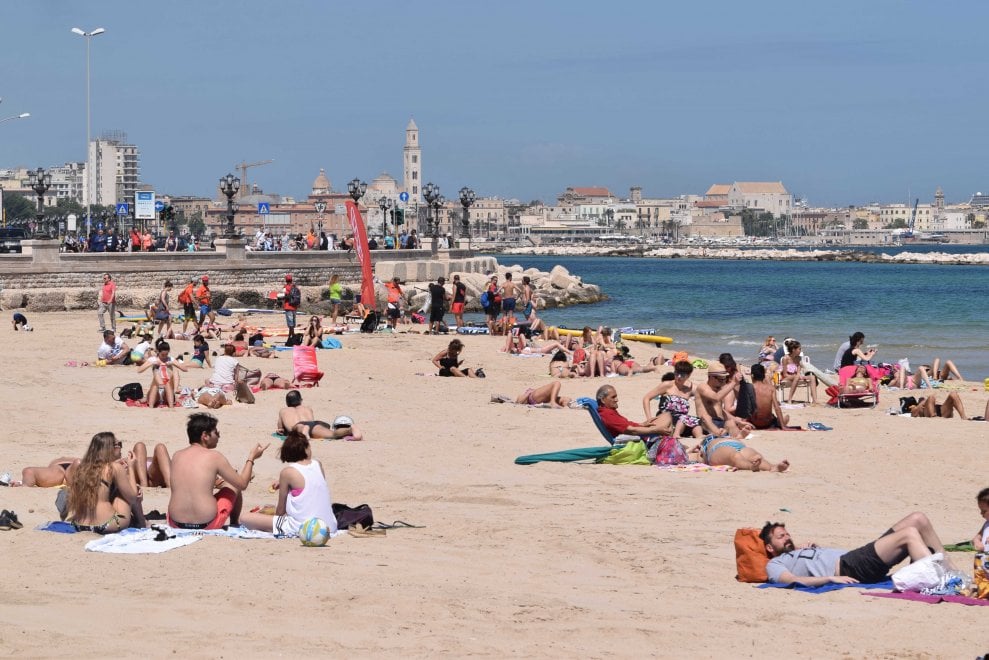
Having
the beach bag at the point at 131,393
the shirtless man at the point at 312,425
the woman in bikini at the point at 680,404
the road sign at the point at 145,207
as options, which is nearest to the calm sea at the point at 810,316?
the woman in bikini at the point at 680,404

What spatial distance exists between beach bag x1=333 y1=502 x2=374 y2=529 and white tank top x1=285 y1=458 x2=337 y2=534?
0.37 feet

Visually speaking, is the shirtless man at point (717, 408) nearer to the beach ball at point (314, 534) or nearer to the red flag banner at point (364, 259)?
the beach ball at point (314, 534)

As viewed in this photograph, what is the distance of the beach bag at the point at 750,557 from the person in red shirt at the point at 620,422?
4202 mm

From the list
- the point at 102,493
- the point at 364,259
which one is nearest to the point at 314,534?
the point at 102,493

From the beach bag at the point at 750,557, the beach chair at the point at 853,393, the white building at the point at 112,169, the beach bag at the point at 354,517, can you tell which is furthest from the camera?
the white building at the point at 112,169

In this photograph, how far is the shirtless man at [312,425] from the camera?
491 inches

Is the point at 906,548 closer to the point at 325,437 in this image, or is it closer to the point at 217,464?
the point at 217,464

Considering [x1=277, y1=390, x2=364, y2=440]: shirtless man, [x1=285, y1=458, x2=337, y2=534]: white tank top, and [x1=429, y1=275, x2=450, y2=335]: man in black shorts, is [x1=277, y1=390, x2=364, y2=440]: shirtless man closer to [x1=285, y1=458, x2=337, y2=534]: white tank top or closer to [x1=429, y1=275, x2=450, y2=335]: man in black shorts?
[x1=285, y1=458, x2=337, y2=534]: white tank top

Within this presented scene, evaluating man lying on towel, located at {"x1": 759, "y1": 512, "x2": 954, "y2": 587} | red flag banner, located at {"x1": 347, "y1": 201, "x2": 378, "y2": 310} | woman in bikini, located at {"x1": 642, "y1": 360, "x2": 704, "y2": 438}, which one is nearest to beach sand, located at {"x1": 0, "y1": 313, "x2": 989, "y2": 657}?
man lying on towel, located at {"x1": 759, "y1": 512, "x2": 954, "y2": 587}

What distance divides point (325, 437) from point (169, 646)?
663 centimetres

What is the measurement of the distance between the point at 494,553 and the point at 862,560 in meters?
→ 2.22

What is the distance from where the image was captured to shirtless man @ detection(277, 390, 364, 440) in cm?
1246

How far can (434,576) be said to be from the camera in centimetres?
746

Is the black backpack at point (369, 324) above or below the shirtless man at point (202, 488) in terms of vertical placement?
above
